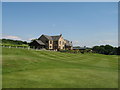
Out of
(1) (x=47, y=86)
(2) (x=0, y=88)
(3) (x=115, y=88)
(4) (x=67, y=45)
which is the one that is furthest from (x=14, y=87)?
(4) (x=67, y=45)

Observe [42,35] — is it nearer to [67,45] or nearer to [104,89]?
[67,45]

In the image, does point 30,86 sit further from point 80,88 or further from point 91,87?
point 91,87

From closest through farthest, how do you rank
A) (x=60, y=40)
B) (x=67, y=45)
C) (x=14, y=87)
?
(x=14, y=87) < (x=60, y=40) < (x=67, y=45)

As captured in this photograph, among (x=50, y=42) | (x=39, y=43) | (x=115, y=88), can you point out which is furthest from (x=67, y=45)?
(x=115, y=88)

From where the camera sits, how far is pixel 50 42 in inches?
3182

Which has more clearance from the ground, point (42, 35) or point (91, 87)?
point (42, 35)

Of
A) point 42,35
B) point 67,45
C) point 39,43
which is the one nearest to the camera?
point 39,43

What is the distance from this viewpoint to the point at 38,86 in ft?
24.5

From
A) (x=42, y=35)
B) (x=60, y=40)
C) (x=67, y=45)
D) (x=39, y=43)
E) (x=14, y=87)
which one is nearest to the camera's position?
(x=14, y=87)

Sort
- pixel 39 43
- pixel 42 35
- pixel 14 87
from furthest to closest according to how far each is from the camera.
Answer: pixel 42 35, pixel 39 43, pixel 14 87

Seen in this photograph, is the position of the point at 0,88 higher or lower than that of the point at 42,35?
lower

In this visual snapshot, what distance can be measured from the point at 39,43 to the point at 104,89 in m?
67.3

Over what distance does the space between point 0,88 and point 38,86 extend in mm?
2094

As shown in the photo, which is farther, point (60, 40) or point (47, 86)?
point (60, 40)
